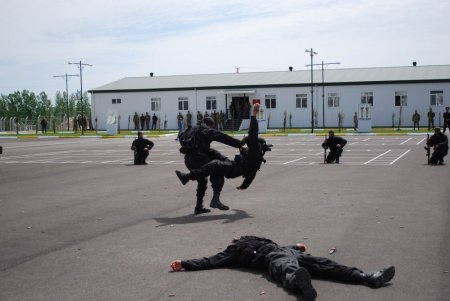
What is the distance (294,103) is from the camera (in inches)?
2386

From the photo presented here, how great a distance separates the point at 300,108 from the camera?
60.7m

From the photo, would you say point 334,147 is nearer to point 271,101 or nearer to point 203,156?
point 203,156

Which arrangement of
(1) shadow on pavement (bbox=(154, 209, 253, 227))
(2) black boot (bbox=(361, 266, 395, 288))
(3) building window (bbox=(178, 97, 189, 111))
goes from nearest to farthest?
1. (2) black boot (bbox=(361, 266, 395, 288))
2. (1) shadow on pavement (bbox=(154, 209, 253, 227))
3. (3) building window (bbox=(178, 97, 189, 111))

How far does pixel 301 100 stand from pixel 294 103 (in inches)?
29.3

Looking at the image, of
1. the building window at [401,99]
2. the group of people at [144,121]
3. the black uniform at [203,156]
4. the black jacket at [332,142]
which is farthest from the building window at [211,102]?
the black uniform at [203,156]

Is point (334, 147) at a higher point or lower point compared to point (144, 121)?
lower

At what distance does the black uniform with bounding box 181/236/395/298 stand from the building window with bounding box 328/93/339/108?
5414 centimetres

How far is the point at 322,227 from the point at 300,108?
52.3 meters

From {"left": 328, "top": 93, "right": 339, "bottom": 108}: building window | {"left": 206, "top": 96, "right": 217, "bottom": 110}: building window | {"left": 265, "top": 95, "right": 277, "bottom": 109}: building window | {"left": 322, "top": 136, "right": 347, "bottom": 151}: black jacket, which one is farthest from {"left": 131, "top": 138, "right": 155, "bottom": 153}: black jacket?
{"left": 206, "top": 96, "right": 217, "bottom": 110}: building window

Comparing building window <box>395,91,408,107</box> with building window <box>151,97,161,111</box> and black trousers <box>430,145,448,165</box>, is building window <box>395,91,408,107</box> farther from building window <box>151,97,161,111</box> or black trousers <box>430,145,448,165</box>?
black trousers <box>430,145,448,165</box>

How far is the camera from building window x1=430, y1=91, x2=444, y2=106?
56.1 meters

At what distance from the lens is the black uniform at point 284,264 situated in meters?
5.55

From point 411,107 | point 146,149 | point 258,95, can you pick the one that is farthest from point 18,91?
point 146,149

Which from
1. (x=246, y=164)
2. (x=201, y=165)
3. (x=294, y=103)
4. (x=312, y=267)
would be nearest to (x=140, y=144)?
(x=201, y=165)
